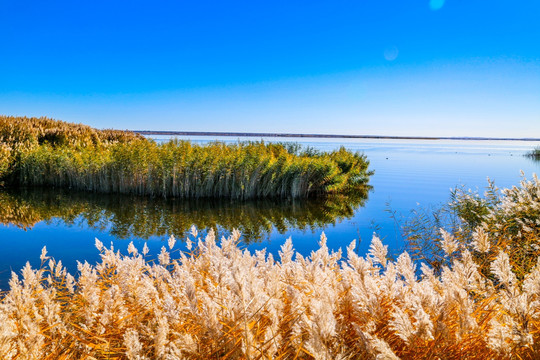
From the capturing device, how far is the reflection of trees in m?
9.54

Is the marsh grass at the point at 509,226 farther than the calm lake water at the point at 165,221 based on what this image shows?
No

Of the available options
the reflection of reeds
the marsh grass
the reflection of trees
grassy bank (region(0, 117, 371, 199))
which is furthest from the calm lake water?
the reflection of reeds

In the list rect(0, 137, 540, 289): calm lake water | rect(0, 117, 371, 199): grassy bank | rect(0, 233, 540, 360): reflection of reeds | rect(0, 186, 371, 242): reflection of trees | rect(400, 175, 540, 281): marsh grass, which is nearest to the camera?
rect(0, 233, 540, 360): reflection of reeds

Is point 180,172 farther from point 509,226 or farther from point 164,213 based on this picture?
point 509,226

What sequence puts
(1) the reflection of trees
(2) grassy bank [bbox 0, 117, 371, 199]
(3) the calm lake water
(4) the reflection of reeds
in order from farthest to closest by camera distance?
(2) grassy bank [bbox 0, 117, 371, 199], (1) the reflection of trees, (3) the calm lake water, (4) the reflection of reeds

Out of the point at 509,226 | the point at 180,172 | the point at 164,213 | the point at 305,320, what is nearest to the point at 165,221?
the point at 164,213

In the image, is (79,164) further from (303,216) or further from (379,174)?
(379,174)

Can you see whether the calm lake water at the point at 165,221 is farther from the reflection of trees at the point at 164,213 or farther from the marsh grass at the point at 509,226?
the marsh grass at the point at 509,226

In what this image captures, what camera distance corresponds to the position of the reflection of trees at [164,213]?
9.54m

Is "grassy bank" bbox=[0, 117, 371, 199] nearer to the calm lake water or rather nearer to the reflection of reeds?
the calm lake water

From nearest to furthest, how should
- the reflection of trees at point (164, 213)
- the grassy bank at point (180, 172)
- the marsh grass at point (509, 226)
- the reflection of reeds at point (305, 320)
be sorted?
the reflection of reeds at point (305, 320)
the marsh grass at point (509, 226)
the reflection of trees at point (164, 213)
the grassy bank at point (180, 172)

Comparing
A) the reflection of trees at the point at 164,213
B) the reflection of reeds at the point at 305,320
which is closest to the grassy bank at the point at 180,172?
the reflection of trees at the point at 164,213

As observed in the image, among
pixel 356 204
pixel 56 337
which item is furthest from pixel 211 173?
pixel 56 337

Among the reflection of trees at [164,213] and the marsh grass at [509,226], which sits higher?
the marsh grass at [509,226]
